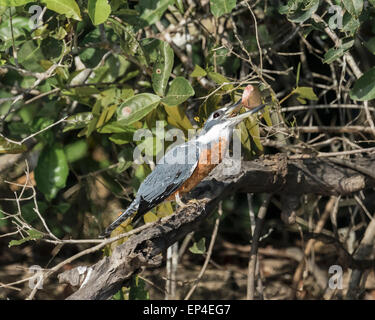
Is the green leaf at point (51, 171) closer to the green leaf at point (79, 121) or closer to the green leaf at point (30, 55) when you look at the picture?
the green leaf at point (79, 121)

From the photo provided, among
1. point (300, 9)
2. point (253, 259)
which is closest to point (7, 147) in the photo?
point (253, 259)

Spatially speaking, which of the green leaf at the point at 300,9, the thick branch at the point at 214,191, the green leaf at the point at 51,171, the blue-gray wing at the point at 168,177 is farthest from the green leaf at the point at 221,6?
the green leaf at the point at 51,171

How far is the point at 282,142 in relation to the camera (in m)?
3.19

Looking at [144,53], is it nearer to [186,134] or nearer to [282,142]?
[186,134]

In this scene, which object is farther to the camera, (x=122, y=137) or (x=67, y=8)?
(x=122, y=137)

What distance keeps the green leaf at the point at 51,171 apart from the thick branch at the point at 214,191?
1.02m

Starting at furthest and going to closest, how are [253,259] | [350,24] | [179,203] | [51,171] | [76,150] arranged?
1. [76,150]
2. [51,171]
3. [253,259]
4. [179,203]
5. [350,24]

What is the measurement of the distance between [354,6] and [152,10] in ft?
3.39

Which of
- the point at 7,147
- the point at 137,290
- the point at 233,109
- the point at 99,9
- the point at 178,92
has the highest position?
the point at 99,9

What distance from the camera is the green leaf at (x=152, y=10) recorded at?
3.11 meters

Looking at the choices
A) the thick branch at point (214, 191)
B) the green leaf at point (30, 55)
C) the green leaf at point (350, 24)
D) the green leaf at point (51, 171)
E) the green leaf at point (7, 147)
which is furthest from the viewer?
the green leaf at point (51, 171)

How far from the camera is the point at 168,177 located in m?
2.80

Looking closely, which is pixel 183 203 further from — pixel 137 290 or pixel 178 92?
pixel 137 290

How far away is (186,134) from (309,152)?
64cm
